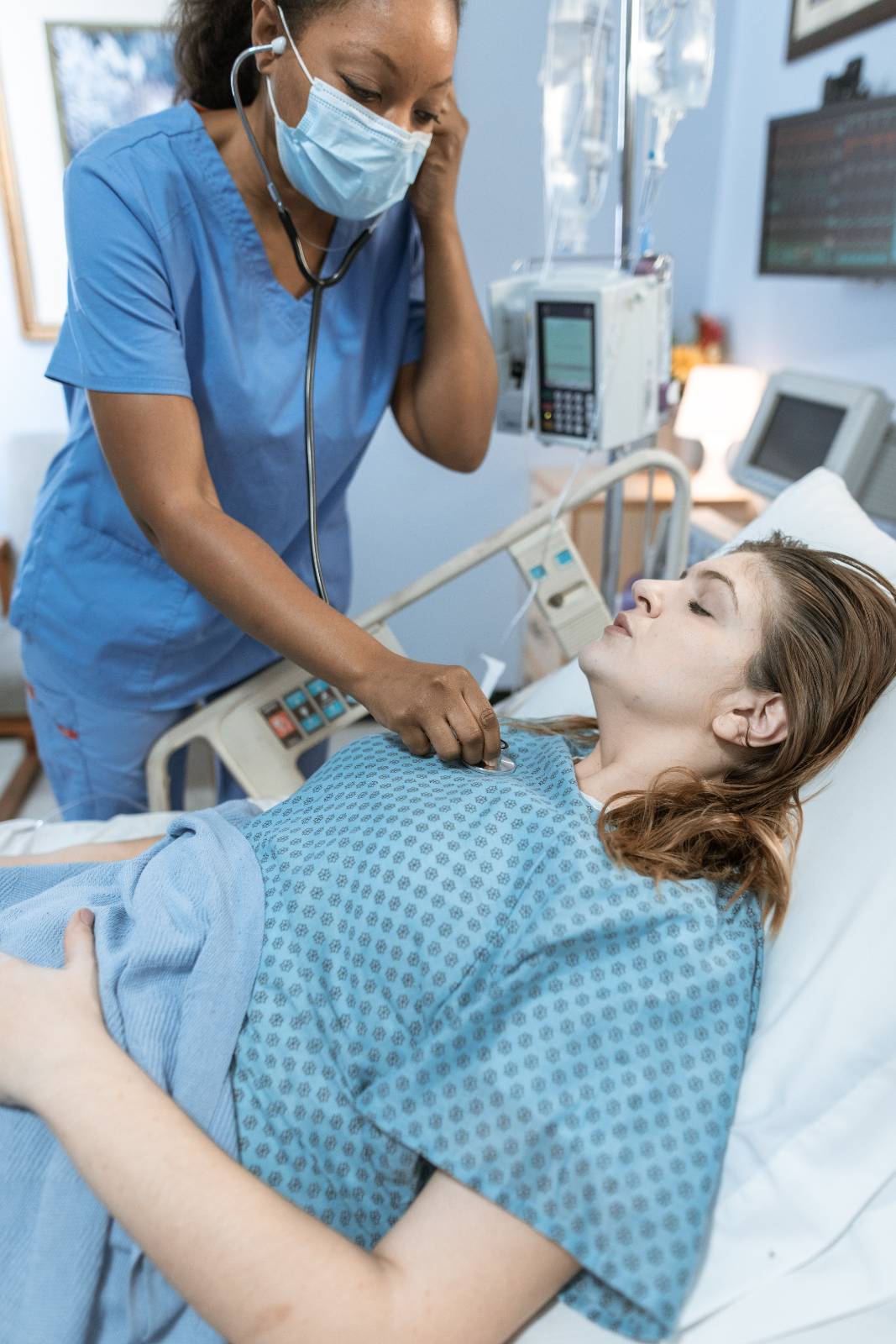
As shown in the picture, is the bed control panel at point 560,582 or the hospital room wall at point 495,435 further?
the hospital room wall at point 495,435

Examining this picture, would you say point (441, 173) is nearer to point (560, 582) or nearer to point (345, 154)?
point (345, 154)

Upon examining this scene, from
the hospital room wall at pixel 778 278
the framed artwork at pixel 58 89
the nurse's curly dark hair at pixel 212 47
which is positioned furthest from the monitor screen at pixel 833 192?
the framed artwork at pixel 58 89

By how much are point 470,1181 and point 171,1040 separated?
0.29 m

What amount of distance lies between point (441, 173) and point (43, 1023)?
111 cm

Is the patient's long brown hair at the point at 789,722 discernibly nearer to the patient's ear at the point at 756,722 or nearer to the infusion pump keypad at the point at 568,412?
the patient's ear at the point at 756,722

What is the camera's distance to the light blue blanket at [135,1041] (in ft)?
2.58

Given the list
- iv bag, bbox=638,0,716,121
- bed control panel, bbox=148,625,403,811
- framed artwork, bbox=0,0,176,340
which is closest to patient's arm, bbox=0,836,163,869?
bed control panel, bbox=148,625,403,811

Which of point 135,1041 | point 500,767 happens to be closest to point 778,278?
point 500,767

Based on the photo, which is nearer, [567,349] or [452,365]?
[452,365]

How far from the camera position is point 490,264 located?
8.83 ft

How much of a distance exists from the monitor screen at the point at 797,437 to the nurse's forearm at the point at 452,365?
3.00ft

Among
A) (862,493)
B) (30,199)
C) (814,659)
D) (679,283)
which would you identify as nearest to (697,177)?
(679,283)

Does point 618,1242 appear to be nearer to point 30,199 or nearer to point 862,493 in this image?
point 862,493

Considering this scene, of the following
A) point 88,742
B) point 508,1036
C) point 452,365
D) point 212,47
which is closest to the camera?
point 508,1036
